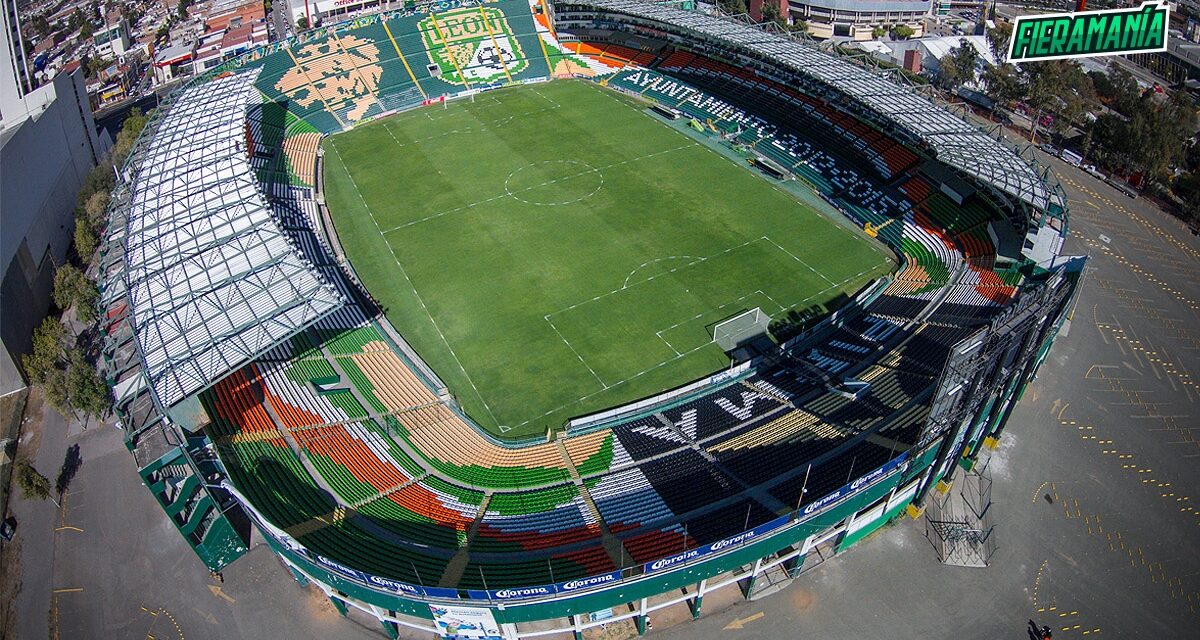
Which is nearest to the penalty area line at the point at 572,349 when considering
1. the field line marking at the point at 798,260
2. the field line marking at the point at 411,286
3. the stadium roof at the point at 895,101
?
the field line marking at the point at 411,286

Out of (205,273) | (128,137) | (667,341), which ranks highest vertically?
(205,273)

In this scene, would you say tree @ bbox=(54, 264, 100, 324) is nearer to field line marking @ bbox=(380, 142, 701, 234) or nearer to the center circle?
field line marking @ bbox=(380, 142, 701, 234)

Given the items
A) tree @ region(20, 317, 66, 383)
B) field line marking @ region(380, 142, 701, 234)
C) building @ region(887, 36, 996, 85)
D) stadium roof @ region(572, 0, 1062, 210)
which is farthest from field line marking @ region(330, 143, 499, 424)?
building @ region(887, 36, 996, 85)

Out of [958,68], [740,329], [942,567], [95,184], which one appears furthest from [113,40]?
[942,567]

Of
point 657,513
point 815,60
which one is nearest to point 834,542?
point 657,513

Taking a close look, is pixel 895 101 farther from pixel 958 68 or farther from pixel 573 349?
pixel 573 349

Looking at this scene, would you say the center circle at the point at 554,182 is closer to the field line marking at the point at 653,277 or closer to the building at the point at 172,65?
the field line marking at the point at 653,277
